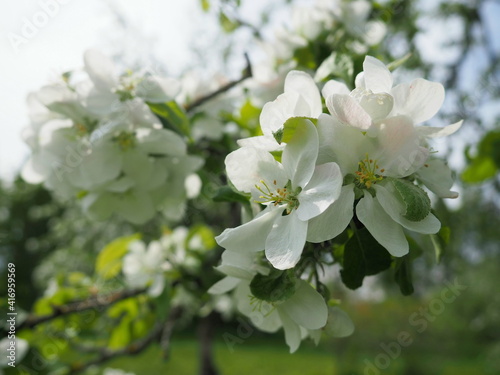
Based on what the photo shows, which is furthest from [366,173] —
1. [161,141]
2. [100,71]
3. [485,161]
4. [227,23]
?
[485,161]

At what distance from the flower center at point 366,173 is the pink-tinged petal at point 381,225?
0.02m

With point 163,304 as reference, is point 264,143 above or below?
above

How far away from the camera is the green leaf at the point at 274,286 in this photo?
66 centimetres

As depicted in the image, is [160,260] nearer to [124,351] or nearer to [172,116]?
[124,351]

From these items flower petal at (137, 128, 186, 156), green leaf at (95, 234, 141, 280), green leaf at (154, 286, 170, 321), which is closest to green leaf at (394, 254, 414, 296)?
flower petal at (137, 128, 186, 156)

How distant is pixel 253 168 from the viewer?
0.65 m

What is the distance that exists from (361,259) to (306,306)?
11cm

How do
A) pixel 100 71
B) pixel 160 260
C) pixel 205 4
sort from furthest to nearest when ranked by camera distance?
1. pixel 160 260
2. pixel 205 4
3. pixel 100 71

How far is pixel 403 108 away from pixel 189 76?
957 mm

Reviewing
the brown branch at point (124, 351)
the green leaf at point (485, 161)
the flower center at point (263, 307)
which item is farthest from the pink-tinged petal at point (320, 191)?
the green leaf at point (485, 161)

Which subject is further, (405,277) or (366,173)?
(405,277)

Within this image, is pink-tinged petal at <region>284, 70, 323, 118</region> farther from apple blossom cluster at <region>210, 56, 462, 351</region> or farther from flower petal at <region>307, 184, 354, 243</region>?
flower petal at <region>307, 184, 354, 243</region>

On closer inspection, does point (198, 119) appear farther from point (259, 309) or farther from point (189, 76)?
point (259, 309)

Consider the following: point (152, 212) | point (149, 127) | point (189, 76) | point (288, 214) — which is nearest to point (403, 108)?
point (288, 214)
